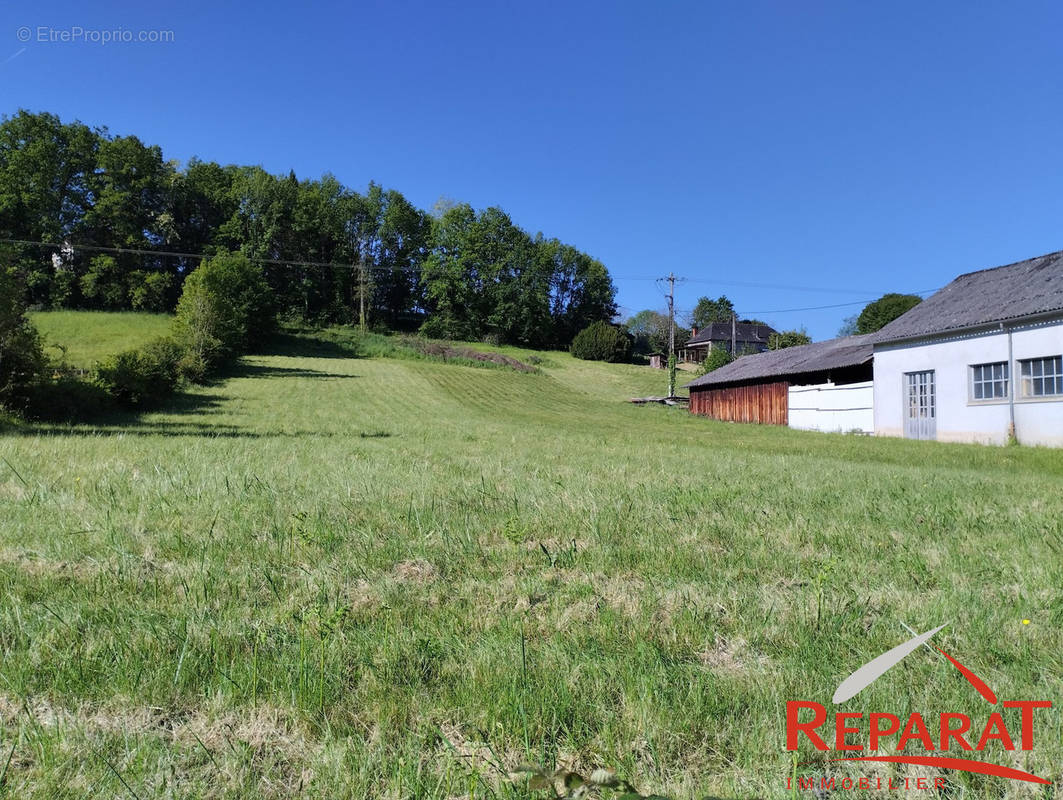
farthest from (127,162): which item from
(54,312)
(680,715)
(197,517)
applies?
(680,715)

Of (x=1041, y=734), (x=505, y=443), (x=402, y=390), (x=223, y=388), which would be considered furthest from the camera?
(x=402, y=390)

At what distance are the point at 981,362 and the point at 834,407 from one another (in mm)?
7081

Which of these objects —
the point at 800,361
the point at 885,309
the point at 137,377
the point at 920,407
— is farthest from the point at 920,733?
the point at 885,309

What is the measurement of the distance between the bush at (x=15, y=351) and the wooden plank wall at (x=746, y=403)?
30649 millimetres

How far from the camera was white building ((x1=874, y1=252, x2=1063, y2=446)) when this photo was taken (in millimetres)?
17297

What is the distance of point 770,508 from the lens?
5602mm

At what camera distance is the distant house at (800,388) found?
82.3 ft

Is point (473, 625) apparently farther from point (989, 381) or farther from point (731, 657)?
point (989, 381)

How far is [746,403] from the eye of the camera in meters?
33.2

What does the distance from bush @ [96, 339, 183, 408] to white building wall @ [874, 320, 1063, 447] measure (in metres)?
29.4

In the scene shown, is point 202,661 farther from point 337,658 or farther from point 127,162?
point 127,162

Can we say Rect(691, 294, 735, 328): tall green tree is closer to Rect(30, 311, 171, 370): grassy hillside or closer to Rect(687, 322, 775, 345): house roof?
Rect(687, 322, 775, 345): house roof

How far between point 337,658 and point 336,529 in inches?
84.9

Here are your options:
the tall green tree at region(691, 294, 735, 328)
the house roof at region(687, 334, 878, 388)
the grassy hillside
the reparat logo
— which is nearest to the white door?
the house roof at region(687, 334, 878, 388)
